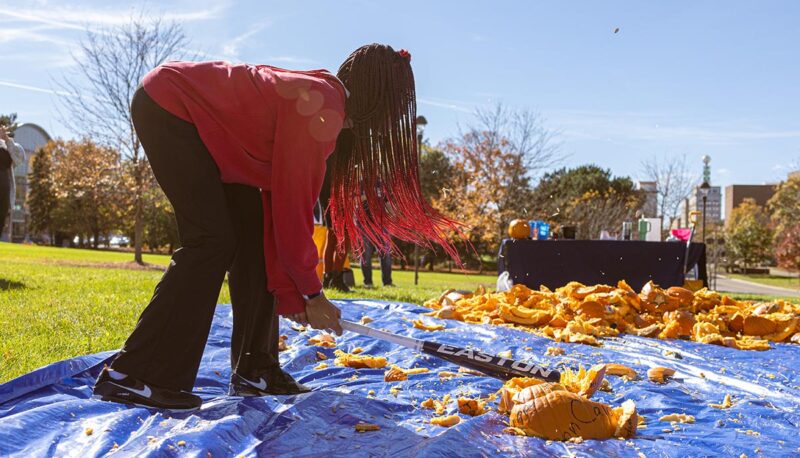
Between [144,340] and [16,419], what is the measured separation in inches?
18.4

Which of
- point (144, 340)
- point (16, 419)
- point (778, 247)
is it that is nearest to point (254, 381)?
point (144, 340)

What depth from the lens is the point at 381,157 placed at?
274 centimetres

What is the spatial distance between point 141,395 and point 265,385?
531 mm

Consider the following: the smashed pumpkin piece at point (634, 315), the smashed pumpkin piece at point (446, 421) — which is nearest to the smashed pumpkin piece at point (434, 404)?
the smashed pumpkin piece at point (446, 421)

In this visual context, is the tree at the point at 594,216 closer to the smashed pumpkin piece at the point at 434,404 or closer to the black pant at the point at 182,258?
the smashed pumpkin piece at the point at 434,404

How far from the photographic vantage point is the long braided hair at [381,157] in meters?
2.62

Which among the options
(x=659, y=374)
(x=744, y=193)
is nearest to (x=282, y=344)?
(x=659, y=374)

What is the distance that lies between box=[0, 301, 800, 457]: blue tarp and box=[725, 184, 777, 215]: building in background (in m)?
78.7

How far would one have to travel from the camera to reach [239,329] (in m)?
2.79

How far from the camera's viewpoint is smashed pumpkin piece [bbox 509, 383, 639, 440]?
2199mm

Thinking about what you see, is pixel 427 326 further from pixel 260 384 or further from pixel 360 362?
pixel 260 384

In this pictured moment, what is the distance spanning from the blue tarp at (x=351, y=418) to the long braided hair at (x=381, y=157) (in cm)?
75

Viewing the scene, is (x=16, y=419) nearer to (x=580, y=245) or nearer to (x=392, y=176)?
(x=392, y=176)

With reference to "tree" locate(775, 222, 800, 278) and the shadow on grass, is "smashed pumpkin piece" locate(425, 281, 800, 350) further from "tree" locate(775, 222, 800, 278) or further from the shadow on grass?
"tree" locate(775, 222, 800, 278)
